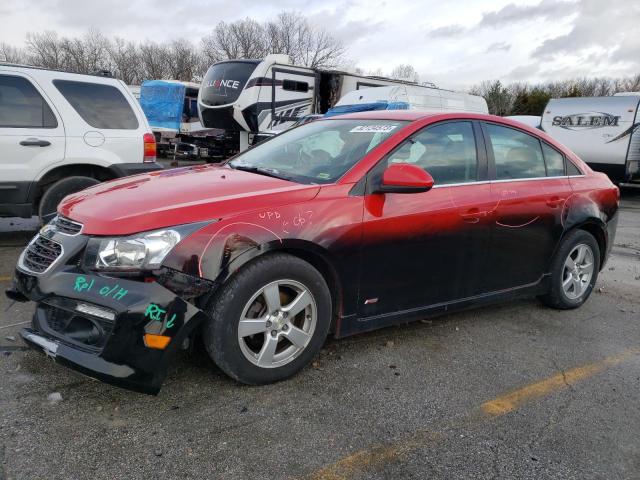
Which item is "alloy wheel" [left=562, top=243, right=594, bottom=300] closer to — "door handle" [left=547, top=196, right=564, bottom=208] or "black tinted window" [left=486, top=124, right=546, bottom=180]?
"door handle" [left=547, top=196, right=564, bottom=208]

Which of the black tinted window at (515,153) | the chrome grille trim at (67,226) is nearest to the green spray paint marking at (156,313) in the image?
the chrome grille trim at (67,226)

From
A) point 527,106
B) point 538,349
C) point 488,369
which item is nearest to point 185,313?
point 488,369

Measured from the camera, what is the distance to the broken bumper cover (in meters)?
2.50

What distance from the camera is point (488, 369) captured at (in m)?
3.44

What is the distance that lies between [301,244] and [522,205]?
1955mm

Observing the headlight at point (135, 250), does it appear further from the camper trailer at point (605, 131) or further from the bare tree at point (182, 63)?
the bare tree at point (182, 63)

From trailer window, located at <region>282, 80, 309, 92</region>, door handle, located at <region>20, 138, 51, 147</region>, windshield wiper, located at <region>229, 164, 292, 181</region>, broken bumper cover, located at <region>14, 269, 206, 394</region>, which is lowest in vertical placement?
broken bumper cover, located at <region>14, 269, 206, 394</region>

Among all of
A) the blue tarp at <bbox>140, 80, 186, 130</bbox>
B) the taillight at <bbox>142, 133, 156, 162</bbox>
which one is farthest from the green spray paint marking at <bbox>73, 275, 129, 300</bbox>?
the blue tarp at <bbox>140, 80, 186, 130</bbox>

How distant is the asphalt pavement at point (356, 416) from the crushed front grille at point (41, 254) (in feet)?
2.07

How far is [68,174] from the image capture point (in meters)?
5.82

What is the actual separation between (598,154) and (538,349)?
38.6ft

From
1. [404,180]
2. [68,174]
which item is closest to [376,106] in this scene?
[68,174]

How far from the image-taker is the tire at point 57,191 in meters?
5.58

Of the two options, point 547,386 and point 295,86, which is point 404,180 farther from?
point 295,86
